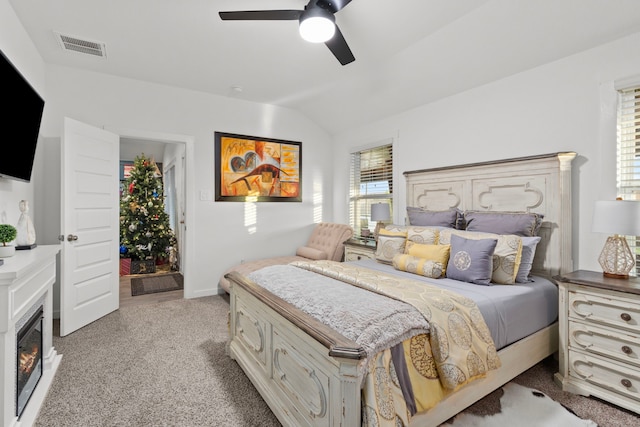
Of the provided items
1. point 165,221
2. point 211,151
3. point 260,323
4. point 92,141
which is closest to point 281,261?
point 211,151

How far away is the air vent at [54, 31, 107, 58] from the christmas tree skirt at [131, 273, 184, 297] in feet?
9.67

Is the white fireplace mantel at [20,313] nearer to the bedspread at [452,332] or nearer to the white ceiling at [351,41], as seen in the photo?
the bedspread at [452,332]

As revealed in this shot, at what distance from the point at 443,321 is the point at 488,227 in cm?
148

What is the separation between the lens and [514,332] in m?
1.94

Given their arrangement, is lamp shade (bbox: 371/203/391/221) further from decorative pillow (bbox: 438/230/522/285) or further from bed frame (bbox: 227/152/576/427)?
decorative pillow (bbox: 438/230/522/285)

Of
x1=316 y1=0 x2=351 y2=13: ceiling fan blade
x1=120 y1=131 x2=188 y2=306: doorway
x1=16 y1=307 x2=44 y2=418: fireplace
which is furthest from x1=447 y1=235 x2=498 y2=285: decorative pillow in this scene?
x1=120 y1=131 x2=188 y2=306: doorway

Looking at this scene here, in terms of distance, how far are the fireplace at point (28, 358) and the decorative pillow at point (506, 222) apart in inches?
130

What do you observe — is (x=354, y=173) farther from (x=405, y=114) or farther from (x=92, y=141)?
(x=92, y=141)

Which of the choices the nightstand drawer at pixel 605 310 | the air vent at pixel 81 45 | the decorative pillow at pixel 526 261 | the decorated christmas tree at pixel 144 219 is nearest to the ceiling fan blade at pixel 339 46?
the decorative pillow at pixel 526 261

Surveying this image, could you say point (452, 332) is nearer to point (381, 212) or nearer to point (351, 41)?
point (381, 212)

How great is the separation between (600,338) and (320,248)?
3.12 meters

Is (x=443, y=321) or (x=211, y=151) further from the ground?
(x=211, y=151)

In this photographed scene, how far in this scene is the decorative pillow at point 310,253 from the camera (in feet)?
14.0

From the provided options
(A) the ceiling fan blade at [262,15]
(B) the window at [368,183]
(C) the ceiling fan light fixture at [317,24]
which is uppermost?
(A) the ceiling fan blade at [262,15]
